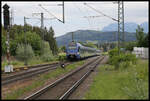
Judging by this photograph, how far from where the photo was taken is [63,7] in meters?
27.1

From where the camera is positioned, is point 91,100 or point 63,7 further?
point 63,7

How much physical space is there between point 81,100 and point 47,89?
13.0 ft

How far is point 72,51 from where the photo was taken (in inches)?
1770

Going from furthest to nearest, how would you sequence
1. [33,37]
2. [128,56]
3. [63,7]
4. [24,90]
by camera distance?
[33,37] < [128,56] < [63,7] < [24,90]

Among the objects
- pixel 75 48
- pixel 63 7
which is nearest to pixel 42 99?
pixel 63 7

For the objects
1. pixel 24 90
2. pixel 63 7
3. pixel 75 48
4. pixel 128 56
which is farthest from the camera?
pixel 75 48

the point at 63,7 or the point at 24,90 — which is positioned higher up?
the point at 63,7

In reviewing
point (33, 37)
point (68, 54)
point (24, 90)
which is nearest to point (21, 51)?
point (68, 54)

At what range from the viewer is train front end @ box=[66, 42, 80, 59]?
147 feet

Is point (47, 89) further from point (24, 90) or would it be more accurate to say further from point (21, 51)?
point (21, 51)

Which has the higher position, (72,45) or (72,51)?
(72,45)

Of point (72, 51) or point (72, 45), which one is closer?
point (72, 51)

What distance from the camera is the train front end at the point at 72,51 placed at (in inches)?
1760

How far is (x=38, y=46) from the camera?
6550 cm
